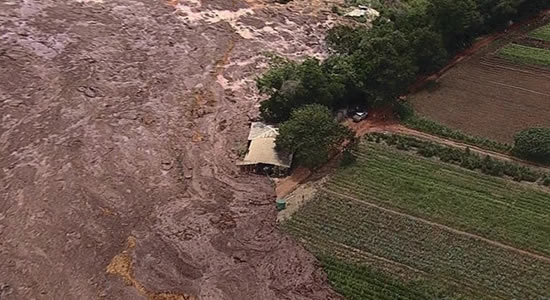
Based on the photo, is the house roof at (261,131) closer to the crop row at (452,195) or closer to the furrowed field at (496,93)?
the crop row at (452,195)

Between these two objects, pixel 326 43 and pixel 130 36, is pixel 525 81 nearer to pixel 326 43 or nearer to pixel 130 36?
pixel 326 43

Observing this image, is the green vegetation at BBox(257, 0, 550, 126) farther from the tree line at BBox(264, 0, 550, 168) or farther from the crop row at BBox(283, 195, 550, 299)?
the crop row at BBox(283, 195, 550, 299)

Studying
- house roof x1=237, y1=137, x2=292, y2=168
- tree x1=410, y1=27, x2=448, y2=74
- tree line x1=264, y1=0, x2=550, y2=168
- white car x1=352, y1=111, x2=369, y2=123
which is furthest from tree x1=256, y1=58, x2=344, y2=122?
tree x1=410, y1=27, x2=448, y2=74

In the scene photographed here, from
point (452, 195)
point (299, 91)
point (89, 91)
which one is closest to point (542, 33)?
point (452, 195)

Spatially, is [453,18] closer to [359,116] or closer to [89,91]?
[359,116]

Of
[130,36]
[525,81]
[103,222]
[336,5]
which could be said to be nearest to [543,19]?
[525,81]

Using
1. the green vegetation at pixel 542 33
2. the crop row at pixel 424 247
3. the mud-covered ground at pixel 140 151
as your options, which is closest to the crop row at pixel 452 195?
the crop row at pixel 424 247
